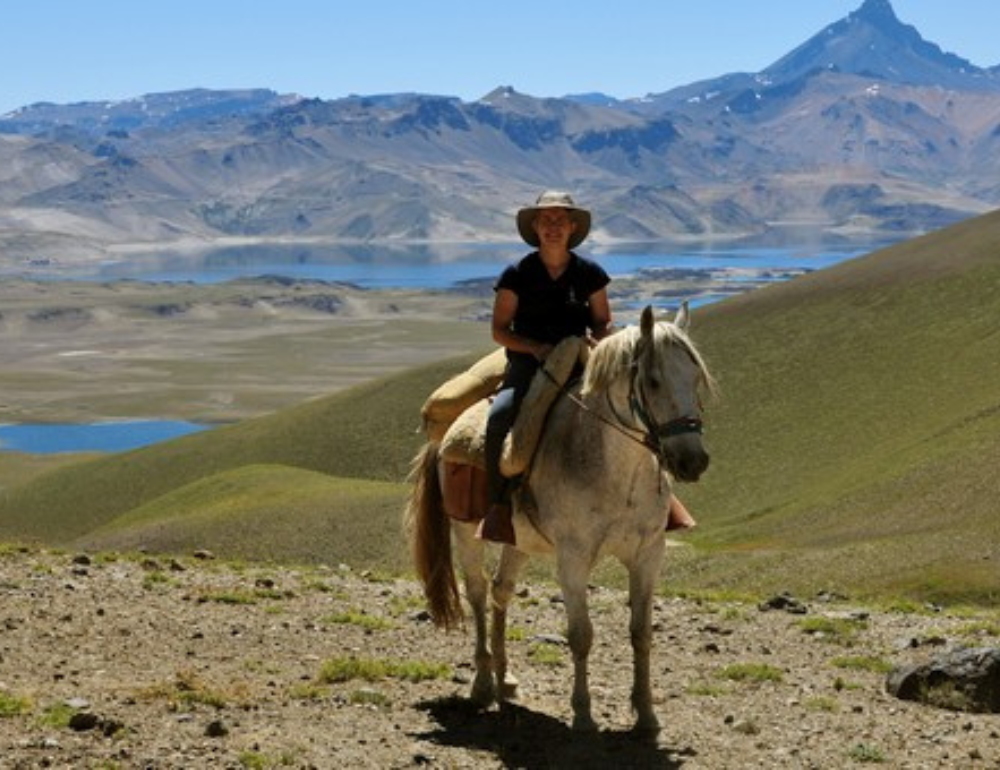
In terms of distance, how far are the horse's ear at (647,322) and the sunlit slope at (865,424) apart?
2504 cm

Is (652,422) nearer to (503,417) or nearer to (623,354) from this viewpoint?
(623,354)

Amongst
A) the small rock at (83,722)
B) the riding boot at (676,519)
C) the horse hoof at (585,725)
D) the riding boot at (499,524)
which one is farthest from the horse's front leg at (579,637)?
the small rock at (83,722)

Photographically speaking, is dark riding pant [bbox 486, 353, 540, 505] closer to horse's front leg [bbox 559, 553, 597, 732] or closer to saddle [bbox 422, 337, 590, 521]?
saddle [bbox 422, 337, 590, 521]

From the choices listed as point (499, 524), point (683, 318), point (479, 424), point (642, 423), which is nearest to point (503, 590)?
point (499, 524)

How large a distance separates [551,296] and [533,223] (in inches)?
31.1

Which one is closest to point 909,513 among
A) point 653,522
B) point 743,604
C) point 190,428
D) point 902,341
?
point 743,604

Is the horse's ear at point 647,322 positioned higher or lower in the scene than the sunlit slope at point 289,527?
higher

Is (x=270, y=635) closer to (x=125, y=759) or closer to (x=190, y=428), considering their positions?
(x=125, y=759)

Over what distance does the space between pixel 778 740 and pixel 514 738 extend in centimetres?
249

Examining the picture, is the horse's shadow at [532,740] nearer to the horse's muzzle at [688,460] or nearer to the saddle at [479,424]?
the saddle at [479,424]

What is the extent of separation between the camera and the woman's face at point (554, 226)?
13.1m

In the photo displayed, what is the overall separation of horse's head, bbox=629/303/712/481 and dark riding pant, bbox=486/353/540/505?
1.83 metres

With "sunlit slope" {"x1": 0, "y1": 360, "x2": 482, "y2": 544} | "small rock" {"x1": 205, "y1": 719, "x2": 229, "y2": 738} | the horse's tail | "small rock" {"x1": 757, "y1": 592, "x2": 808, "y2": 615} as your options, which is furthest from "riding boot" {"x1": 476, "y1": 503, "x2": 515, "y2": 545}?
"sunlit slope" {"x1": 0, "y1": 360, "x2": 482, "y2": 544}

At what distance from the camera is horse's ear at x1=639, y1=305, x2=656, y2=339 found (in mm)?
11203
